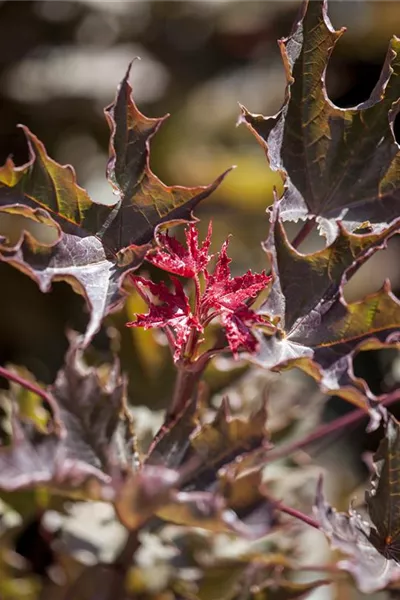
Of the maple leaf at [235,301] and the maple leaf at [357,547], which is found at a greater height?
the maple leaf at [235,301]

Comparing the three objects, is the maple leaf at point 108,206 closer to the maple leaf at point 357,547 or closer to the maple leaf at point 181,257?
the maple leaf at point 181,257

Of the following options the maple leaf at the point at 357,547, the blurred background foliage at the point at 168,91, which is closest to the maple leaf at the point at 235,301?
the maple leaf at the point at 357,547

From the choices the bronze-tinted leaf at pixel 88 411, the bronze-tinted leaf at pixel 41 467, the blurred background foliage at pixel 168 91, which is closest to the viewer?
the bronze-tinted leaf at pixel 41 467

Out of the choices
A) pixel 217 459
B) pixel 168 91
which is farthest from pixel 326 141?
pixel 168 91

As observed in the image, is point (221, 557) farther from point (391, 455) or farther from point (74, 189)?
point (74, 189)

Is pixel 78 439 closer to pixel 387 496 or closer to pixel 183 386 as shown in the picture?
pixel 183 386

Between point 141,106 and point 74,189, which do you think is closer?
point 74,189

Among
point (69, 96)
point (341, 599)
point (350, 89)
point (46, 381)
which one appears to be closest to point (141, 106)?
point (69, 96)

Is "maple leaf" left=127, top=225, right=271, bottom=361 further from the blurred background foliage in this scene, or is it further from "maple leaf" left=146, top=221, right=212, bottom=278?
the blurred background foliage

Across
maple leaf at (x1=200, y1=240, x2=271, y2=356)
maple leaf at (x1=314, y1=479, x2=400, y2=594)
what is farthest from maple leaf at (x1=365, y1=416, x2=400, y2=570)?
maple leaf at (x1=200, y1=240, x2=271, y2=356)
